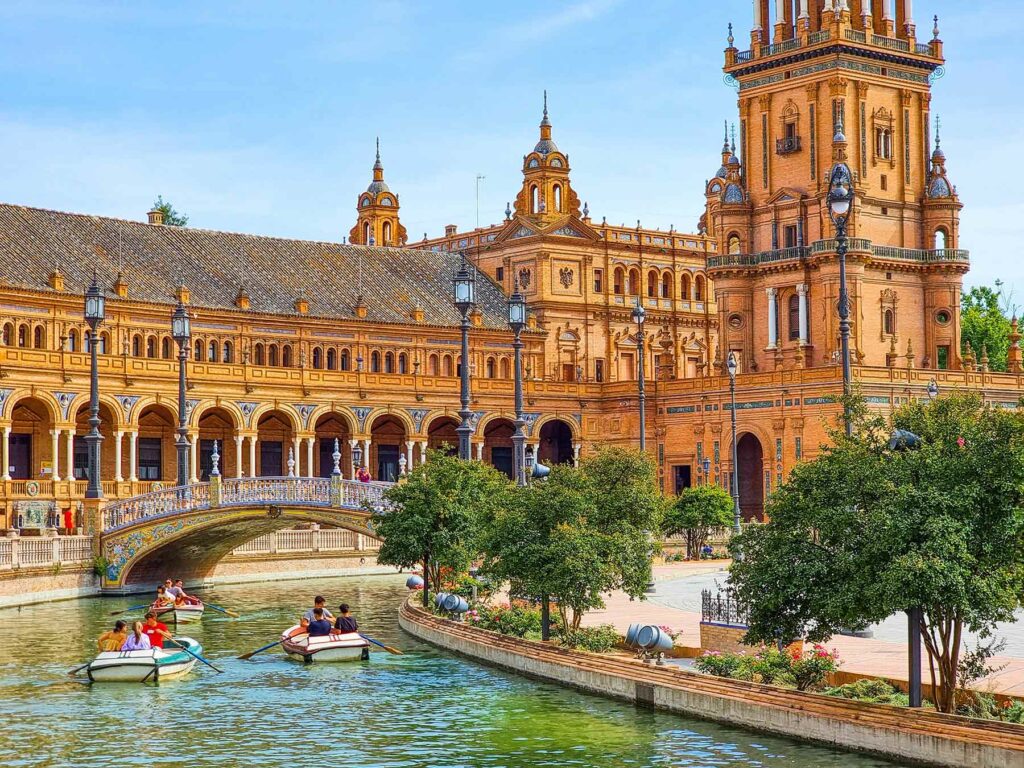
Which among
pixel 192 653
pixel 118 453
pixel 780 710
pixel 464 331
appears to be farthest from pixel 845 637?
pixel 118 453

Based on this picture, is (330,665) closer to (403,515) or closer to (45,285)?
(403,515)

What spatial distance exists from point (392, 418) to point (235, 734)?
5646 cm

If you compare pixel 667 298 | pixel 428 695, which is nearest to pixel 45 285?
pixel 667 298

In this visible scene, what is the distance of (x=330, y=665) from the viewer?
1428 inches

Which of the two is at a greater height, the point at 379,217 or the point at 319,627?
the point at 379,217

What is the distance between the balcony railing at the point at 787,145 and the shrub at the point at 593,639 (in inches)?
2177

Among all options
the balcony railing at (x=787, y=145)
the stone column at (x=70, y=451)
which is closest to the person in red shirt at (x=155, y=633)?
the stone column at (x=70, y=451)

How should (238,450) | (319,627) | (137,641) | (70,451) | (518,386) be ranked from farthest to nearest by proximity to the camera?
(238,450), (70,451), (518,386), (319,627), (137,641)

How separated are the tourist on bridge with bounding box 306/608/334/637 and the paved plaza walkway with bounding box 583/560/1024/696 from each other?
18.6 ft

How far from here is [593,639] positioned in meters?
32.2

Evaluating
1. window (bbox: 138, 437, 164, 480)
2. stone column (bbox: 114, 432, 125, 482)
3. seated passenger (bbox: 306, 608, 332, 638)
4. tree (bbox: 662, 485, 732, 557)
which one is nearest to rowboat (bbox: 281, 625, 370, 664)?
seated passenger (bbox: 306, 608, 332, 638)

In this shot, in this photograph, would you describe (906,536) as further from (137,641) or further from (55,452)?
(55,452)

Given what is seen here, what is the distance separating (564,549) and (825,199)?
53696mm

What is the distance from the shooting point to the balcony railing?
84.3 meters
